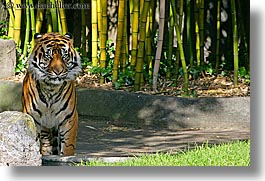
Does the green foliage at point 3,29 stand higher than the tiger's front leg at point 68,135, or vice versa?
the green foliage at point 3,29

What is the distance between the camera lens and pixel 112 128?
6.88 metres

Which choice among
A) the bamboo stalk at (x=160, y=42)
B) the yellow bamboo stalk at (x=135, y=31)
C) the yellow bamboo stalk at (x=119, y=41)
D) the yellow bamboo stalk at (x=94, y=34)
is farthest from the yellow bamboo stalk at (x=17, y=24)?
the bamboo stalk at (x=160, y=42)

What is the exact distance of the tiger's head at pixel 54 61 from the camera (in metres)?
5.36

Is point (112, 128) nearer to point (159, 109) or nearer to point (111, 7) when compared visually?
point (159, 109)

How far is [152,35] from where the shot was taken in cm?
793

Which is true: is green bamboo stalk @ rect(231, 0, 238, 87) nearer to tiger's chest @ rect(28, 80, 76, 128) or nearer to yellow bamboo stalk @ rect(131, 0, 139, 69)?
yellow bamboo stalk @ rect(131, 0, 139, 69)

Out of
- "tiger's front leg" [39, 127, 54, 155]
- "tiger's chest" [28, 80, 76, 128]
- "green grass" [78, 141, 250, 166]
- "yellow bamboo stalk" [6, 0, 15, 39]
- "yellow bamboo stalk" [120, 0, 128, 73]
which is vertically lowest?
"green grass" [78, 141, 250, 166]

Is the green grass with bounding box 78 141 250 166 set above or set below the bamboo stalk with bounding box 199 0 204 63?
below

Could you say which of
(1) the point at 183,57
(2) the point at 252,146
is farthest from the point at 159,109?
(2) the point at 252,146

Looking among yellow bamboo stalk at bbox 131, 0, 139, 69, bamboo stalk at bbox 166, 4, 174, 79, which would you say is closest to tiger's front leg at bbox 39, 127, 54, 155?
yellow bamboo stalk at bbox 131, 0, 139, 69

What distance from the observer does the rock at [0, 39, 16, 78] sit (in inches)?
306

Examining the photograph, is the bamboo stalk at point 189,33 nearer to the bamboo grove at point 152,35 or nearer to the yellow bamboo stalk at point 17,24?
the bamboo grove at point 152,35

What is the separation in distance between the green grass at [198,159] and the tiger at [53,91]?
0.38 m

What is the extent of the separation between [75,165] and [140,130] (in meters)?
1.78
